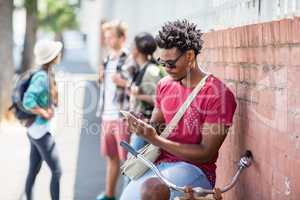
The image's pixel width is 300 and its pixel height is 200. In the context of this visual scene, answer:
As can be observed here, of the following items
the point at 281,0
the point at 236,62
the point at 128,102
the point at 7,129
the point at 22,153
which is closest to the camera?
the point at 281,0

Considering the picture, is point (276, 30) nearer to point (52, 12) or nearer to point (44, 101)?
point (44, 101)

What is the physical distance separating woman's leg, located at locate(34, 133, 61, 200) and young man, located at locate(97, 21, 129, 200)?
85cm

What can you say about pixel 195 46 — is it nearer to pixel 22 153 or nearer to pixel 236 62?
pixel 236 62

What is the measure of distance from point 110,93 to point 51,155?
117cm

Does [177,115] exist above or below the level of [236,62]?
below

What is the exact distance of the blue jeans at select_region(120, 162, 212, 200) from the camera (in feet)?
11.9

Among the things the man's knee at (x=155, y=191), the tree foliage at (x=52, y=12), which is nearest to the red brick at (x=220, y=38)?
the man's knee at (x=155, y=191)

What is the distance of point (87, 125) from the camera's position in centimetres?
1222

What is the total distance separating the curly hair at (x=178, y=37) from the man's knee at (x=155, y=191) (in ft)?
2.76

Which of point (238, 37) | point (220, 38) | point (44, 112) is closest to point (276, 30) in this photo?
point (238, 37)

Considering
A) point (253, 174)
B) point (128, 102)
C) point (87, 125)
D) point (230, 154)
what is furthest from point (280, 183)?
point (87, 125)

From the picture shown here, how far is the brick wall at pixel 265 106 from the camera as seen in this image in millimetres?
3195

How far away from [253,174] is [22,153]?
639 centimetres

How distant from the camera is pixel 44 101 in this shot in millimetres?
5875
